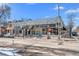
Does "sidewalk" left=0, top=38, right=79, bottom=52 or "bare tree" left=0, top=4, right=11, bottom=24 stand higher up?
"bare tree" left=0, top=4, right=11, bottom=24

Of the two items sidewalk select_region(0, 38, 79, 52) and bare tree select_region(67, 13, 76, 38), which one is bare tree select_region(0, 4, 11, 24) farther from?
bare tree select_region(67, 13, 76, 38)

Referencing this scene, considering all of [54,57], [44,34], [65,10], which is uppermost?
[65,10]

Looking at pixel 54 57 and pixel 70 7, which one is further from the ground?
pixel 70 7

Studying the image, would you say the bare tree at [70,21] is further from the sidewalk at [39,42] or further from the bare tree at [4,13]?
the bare tree at [4,13]

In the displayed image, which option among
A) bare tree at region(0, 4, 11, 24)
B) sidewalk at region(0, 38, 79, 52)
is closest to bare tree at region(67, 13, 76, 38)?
sidewalk at region(0, 38, 79, 52)

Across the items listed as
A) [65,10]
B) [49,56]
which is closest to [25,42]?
[49,56]

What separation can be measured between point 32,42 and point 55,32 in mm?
272

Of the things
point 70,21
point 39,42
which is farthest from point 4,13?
point 70,21

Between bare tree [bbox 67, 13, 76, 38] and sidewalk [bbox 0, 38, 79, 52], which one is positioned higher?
bare tree [bbox 67, 13, 76, 38]

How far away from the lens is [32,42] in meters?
3.89

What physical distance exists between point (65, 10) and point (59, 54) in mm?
475

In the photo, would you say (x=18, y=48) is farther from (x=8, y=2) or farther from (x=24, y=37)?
(x=8, y=2)

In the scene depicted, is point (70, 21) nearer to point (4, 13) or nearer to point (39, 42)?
point (39, 42)

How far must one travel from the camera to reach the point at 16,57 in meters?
3.85
